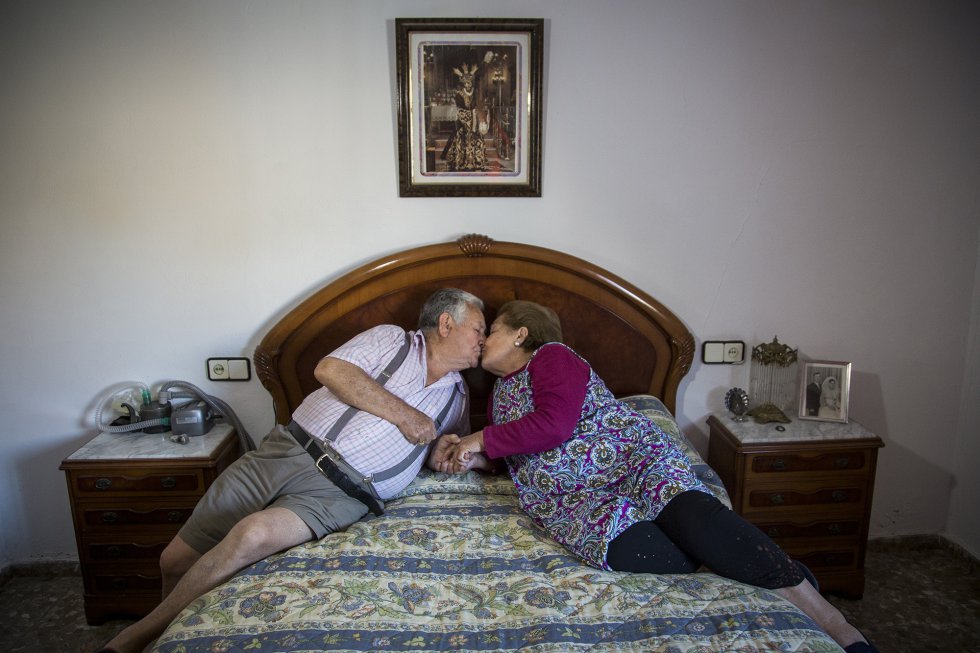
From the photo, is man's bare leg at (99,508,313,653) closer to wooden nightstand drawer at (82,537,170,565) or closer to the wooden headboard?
wooden nightstand drawer at (82,537,170,565)

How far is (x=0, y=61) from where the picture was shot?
213 centimetres

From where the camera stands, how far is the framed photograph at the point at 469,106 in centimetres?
218

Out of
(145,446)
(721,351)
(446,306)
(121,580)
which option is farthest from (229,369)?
(721,351)

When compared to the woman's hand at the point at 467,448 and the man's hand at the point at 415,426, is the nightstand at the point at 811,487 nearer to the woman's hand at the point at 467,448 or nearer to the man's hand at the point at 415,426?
the woman's hand at the point at 467,448

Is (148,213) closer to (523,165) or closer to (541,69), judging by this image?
(523,165)

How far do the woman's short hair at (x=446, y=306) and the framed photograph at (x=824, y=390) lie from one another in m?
1.40

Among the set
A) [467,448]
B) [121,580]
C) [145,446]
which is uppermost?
[467,448]

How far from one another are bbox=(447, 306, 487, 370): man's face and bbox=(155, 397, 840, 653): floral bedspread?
0.59 metres

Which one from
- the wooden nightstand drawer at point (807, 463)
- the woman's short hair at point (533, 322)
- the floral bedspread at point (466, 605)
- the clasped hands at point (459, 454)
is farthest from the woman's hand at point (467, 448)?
the wooden nightstand drawer at point (807, 463)

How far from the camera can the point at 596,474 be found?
1773 mm

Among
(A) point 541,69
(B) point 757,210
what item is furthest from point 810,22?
(A) point 541,69

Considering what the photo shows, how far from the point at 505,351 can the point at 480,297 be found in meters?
0.37

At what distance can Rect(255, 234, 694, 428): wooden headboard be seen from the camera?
2.27 meters

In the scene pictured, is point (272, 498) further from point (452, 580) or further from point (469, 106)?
point (469, 106)
